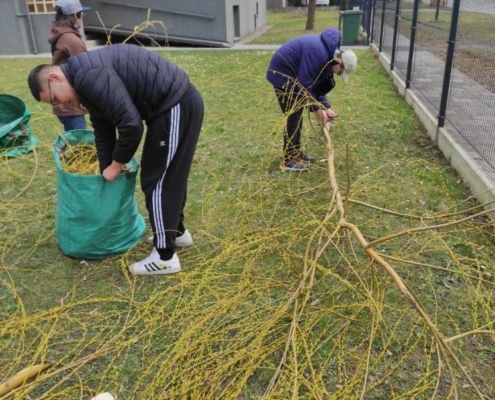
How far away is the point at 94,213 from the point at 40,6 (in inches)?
457

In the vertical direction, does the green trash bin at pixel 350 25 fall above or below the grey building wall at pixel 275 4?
above

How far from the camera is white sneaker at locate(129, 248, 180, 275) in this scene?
2912 mm

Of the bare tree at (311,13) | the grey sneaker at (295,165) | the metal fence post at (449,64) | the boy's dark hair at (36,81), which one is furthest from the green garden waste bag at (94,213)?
the bare tree at (311,13)

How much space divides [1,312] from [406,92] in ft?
19.9

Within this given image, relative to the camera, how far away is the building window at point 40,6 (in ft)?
40.7

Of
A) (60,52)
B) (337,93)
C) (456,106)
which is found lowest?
(337,93)

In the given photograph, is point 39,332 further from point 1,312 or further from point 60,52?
point 60,52

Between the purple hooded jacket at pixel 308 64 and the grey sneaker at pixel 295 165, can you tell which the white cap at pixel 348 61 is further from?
the grey sneaker at pixel 295 165

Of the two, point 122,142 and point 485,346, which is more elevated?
point 122,142

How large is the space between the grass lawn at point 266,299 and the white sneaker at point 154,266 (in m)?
0.05

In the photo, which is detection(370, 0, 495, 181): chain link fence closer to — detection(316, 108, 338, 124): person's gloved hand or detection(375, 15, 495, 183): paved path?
detection(375, 15, 495, 183): paved path

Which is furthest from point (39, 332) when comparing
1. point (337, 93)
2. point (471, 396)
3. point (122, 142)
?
point (337, 93)

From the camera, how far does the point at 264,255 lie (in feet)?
10.2

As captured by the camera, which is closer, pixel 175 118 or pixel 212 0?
pixel 175 118
